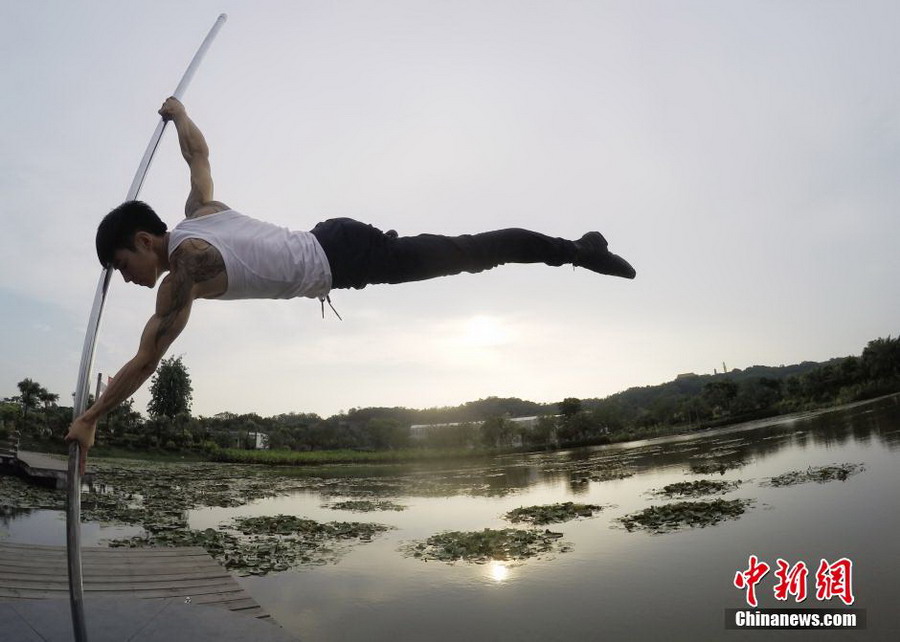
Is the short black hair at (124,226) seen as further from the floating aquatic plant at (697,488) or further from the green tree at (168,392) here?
the green tree at (168,392)

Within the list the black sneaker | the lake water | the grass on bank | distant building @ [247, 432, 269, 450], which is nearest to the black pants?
the black sneaker

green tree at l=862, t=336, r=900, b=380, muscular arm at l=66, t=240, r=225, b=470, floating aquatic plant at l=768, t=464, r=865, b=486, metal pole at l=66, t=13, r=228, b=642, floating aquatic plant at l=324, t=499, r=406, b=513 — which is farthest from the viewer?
green tree at l=862, t=336, r=900, b=380

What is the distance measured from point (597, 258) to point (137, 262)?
243cm

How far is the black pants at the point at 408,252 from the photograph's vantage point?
7.95 feet

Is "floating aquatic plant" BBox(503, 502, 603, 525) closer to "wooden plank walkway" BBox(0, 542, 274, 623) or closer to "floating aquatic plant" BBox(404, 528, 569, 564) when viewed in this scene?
"floating aquatic plant" BBox(404, 528, 569, 564)

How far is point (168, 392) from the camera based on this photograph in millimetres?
31719

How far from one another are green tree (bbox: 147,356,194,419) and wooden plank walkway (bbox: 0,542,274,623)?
30.2 metres

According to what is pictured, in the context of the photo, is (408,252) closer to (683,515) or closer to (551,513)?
(683,515)

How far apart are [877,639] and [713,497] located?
5.40m

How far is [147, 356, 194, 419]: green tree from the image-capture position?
31719 millimetres

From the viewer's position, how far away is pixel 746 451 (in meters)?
15.2

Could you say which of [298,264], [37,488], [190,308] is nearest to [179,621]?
[190,308]

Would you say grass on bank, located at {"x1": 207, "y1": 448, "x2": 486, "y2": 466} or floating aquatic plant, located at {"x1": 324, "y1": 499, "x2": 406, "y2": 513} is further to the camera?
grass on bank, located at {"x1": 207, "y1": 448, "x2": 486, "y2": 466}

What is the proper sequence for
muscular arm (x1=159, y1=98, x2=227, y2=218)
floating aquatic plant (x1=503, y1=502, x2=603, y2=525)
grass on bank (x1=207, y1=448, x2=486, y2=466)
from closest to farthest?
muscular arm (x1=159, y1=98, x2=227, y2=218) → floating aquatic plant (x1=503, y1=502, x2=603, y2=525) → grass on bank (x1=207, y1=448, x2=486, y2=466)
